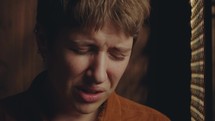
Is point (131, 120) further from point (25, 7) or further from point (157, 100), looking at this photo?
point (25, 7)

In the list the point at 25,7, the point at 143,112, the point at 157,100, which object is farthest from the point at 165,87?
the point at 25,7

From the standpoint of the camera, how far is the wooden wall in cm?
197

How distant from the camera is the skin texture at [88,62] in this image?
134 centimetres

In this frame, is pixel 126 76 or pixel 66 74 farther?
pixel 126 76

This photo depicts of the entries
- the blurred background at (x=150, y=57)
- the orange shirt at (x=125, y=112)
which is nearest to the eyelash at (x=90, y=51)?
the orange shirt at (x=125, y=112)

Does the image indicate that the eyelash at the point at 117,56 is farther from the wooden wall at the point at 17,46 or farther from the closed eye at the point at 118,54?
the wooden wall at the point at 17,46

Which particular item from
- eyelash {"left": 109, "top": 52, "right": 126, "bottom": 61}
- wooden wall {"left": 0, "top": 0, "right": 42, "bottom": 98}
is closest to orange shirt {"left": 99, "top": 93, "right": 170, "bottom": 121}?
eyelash {"left": 109, "top": 52, "right": 126, "bottom": 61}

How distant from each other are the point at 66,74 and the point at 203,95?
0.49m

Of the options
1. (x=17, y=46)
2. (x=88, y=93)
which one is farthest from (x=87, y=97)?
(x=17, y=46)

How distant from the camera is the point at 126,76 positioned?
1.96m

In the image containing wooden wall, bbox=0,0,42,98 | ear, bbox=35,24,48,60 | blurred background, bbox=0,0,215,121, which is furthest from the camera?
wooden wall, bbox=0,0,42,98

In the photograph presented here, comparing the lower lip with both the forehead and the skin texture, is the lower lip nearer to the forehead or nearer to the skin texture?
the skin texture

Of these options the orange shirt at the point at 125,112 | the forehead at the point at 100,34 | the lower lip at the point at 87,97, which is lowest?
the orange shirt at the point at 125,112

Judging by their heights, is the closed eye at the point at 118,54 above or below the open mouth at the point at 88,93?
above
